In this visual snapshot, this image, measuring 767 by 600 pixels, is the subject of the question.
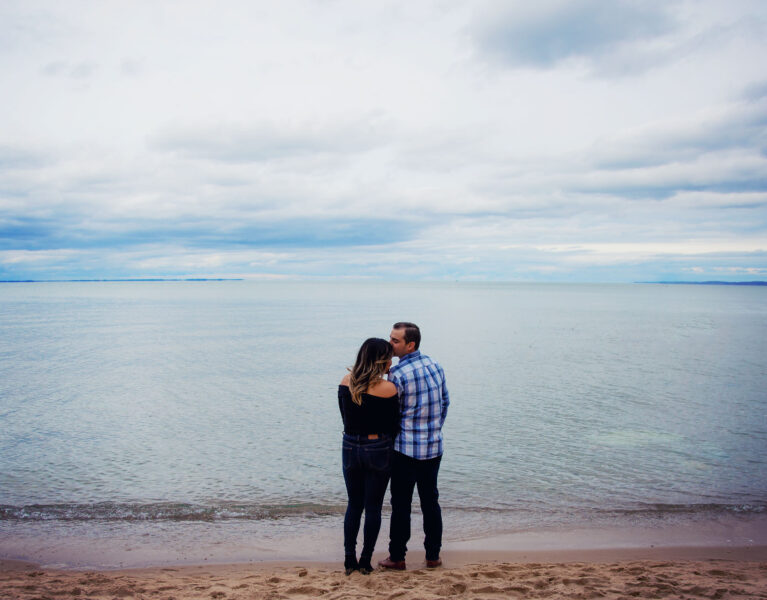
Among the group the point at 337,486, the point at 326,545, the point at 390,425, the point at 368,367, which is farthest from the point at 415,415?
the point at 337,486

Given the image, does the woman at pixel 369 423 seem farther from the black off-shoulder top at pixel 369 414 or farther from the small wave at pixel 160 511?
the small wave at pixel 160 511

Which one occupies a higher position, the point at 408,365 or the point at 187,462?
the point at 408,365

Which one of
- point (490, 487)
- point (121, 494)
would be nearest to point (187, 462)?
point (121, 494)

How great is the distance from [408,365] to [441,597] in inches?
83.8

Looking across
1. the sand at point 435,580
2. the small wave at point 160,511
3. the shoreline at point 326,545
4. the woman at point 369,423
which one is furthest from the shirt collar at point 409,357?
the small wave at point 160,511

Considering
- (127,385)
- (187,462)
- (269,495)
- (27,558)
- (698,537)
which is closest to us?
(27,558)

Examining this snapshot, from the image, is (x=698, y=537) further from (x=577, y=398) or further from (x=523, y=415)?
(x=577, y=398)

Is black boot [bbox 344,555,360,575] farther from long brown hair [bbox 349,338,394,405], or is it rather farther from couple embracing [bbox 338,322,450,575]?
long brown hair [bbox 349,338,394,405]

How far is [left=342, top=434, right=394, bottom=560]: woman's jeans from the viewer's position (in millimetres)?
5523

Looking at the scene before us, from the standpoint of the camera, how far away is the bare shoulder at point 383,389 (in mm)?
5398

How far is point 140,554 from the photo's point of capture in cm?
727

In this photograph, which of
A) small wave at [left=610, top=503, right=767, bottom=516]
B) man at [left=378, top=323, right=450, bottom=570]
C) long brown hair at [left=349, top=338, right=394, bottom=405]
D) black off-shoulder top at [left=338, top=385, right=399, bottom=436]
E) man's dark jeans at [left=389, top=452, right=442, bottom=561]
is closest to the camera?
long brown hair at [left=349, top=338, right=394, bottom=405]

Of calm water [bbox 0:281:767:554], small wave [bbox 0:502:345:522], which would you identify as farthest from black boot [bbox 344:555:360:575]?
small wave [bbox 0:502:345:522]

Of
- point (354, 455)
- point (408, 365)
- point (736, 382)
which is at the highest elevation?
point (408, 365)
